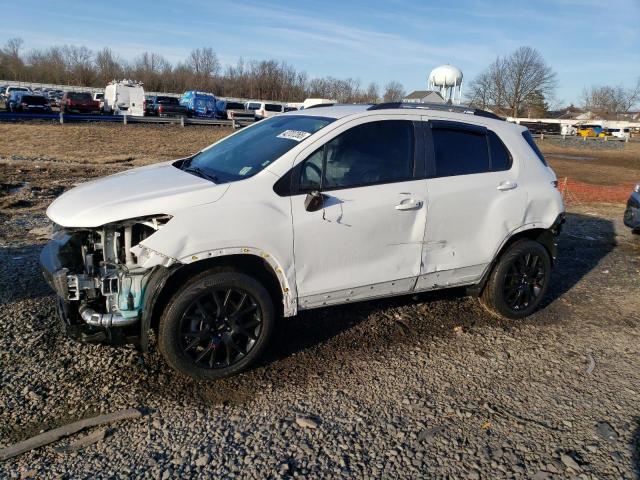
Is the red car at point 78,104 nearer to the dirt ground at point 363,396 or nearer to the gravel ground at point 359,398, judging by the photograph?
the dirt ground at point 363,396

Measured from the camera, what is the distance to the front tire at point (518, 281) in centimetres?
484

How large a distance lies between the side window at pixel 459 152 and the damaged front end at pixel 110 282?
239 centimetres

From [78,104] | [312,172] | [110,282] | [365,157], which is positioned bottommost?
[110,282]

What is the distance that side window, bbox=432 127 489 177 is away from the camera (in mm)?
4410

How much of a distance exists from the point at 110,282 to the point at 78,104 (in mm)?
37927

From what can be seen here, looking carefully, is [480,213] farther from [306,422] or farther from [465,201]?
[306,422]

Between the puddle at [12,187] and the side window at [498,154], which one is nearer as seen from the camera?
the side window at [498,154]

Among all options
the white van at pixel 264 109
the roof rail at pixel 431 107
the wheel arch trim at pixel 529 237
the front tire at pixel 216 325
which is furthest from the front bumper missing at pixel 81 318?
the white van at pixel 264 109

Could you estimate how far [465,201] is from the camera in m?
4.43

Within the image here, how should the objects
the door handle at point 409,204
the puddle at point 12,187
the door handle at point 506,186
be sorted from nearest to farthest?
the door handle at point 409,204
the door handle at point 506,186
the puddle at point 12,187

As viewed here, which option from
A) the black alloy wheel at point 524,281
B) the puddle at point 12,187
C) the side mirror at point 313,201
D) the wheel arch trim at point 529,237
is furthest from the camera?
the puddle at point 12,187

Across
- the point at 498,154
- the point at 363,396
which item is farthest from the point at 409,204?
the point at 363,396

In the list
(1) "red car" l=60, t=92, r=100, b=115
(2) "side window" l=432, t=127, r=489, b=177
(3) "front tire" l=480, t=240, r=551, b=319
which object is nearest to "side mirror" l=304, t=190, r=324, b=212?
(2) "side window" l=432, t=127, r=489, b=177

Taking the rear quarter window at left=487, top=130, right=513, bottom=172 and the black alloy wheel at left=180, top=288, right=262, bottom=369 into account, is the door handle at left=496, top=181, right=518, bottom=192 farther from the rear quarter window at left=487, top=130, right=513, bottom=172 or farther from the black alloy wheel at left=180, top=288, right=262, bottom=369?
the black alloy wheel at left=180, top=288, right=262, bottom=369
